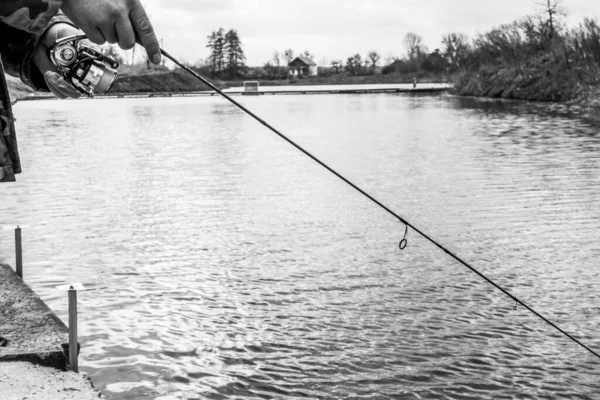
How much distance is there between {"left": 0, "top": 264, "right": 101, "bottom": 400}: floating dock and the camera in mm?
4488

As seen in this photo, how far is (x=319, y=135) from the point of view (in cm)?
2794

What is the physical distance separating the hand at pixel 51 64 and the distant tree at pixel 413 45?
134216mm

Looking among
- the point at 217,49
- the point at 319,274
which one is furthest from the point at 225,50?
the point at 319,274

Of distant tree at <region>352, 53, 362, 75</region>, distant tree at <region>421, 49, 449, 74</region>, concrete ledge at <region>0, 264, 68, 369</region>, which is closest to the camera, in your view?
concrete ledge at <region>0, 264, 68, 369</region>

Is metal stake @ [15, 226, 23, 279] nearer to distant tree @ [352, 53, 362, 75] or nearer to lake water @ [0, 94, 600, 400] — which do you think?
lake water @ [0, 94, 600, 400]

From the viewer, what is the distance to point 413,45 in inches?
5910

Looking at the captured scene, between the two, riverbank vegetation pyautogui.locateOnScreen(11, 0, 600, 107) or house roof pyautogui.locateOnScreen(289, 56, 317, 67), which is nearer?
riverbank vegetation pyautogui.locateOnScreen(11, 0, 600, 107)

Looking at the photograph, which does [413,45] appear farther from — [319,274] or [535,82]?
[319,274]

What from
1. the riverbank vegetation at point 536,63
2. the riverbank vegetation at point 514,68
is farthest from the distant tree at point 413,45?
the riverbank vegetation at point 536,63

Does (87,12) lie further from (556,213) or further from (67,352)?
(556,213)

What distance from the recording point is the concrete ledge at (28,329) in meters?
4.91

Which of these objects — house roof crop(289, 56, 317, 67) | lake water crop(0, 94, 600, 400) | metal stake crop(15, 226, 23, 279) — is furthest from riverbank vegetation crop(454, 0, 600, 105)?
house roof crop(289, 56, 317, 67)

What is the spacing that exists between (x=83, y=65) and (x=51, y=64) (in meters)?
0.17

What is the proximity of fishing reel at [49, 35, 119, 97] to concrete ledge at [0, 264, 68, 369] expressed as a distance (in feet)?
6.57
